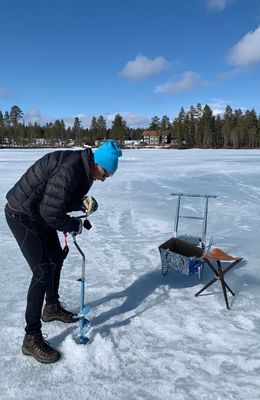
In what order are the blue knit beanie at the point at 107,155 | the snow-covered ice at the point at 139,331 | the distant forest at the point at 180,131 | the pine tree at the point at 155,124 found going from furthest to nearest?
the pine tree at the point at 155,124
the distant forest at the point at 180,131
the blue knit beanie at the point at 107,155
the snow-covered ice at the point at 139,331

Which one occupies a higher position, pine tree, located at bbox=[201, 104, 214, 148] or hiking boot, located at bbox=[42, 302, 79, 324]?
pine tree, located at bbox=[201, 104, 214, 148]

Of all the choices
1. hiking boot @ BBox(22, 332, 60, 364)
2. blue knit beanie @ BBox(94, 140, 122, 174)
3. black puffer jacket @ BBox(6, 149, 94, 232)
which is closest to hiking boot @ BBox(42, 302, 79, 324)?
hiking boot @ BBox(22, 332, 60, 364)

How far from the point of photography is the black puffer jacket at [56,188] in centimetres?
268

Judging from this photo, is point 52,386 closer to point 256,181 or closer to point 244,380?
point 244,380

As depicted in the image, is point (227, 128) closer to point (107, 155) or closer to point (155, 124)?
point (155, 124)

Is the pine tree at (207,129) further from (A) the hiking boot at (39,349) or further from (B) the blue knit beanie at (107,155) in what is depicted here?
(A) the hiking boot at (39,349)

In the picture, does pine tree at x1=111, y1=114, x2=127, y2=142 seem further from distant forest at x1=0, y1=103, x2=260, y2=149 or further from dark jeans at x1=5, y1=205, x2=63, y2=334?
dark jeans at x1=5, y1=205, x2=63, y2=334

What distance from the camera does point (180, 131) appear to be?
88062 millimetres

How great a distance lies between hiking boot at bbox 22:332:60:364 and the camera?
9.59 feet

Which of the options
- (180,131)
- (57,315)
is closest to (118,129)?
(180,131)

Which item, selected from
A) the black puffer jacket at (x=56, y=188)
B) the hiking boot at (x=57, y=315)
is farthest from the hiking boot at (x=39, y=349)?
the black puffer jacket at (x=56, y=188)

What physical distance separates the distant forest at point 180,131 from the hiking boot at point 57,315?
82.4 metres

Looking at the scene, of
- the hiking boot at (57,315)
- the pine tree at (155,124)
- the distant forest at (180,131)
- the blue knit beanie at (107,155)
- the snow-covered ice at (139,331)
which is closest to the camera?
the snow-covered ice at (139,331)

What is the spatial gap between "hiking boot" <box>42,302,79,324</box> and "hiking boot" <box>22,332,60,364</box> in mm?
511
